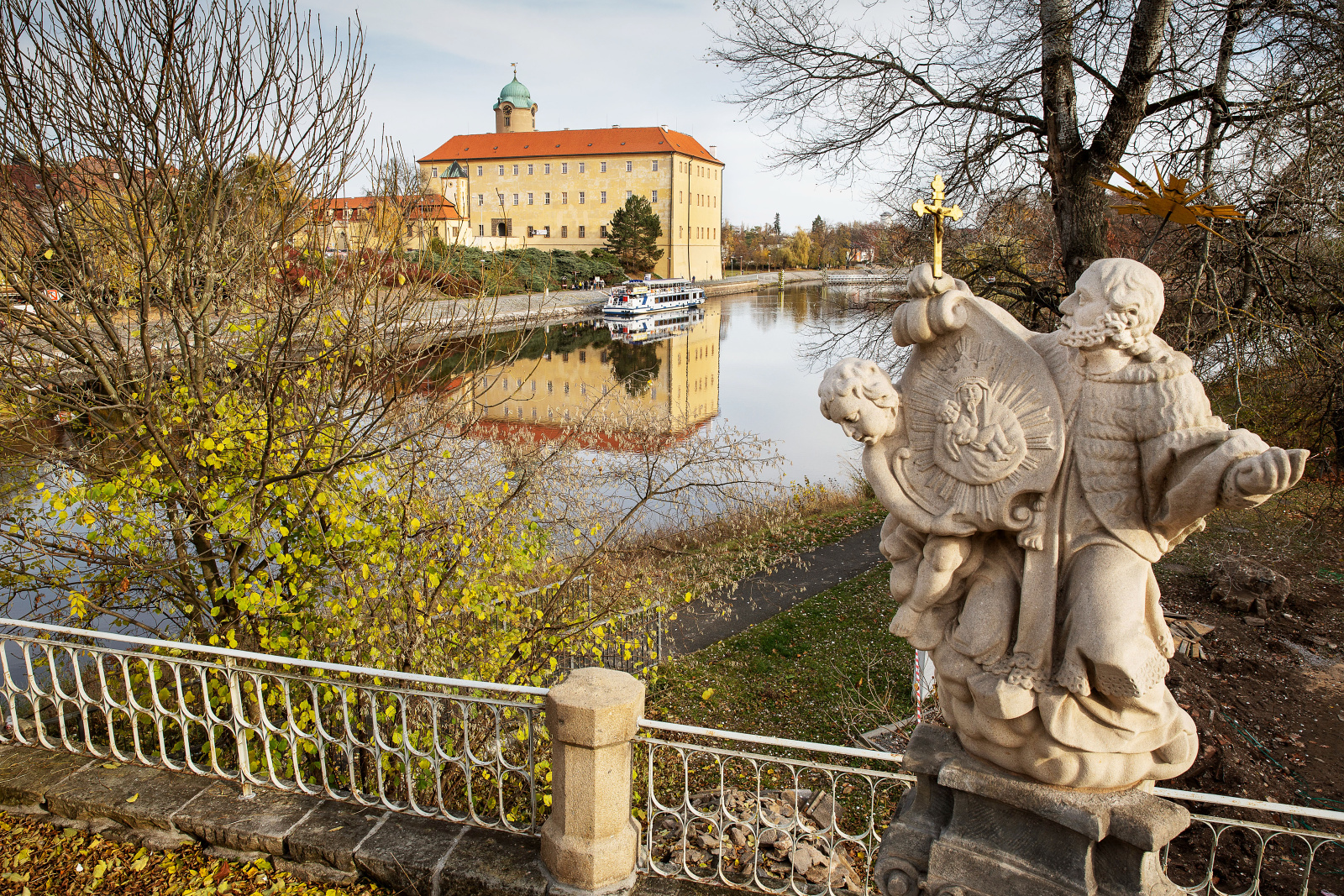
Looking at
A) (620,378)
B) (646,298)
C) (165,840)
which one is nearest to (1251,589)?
(165,840)

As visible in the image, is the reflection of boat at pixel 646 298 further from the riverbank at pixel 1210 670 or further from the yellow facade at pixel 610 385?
the riverbank at pixel 1210 670

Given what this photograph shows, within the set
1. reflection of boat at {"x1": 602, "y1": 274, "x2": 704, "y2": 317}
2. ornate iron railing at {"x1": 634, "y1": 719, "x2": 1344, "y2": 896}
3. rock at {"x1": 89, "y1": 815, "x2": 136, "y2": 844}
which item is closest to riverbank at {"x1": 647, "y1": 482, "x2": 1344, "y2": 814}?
ornate iron railing at {"x1": 634, "y1": 719, "x2": 1344, "y2": 896}

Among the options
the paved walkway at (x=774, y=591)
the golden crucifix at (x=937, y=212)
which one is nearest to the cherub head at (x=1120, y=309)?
the golden crucifix at (x=937, y=212)

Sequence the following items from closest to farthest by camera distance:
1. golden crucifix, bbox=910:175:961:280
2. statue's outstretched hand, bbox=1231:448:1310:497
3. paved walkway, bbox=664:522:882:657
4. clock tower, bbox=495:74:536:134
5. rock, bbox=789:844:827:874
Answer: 1. statue's outstretched hand, bbox=1231:448:1310:497
2. golden crucifix, bbox=910:175:961:280
3. rock, bbox=789:844:827:874
4. paved walkway, bbox=664:522:882:657
5. clock tower, bbox=495:74:536:134

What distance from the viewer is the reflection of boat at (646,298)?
41.5 m

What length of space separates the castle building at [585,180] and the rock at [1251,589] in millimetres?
60038

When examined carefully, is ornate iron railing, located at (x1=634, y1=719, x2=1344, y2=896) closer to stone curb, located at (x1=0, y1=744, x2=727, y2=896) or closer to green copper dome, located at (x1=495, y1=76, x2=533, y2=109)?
stone curb, located at (x1=0, y1=744, x2=727, y2=896)

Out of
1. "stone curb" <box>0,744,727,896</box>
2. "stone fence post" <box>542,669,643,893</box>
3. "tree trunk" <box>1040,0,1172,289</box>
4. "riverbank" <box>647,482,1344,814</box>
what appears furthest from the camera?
"tree trunk" <box>1040,0,1172,289</box>

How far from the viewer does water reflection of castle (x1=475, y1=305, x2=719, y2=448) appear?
1410 cm

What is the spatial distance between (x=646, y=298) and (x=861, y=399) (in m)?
40.3

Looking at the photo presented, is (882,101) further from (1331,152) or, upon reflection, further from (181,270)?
(181,270)

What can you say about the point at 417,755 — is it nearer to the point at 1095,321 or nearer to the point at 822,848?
the point at 822,848

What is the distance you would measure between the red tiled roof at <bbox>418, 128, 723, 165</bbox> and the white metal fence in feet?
219

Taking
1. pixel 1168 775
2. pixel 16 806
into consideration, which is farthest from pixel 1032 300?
pixel 16 806
